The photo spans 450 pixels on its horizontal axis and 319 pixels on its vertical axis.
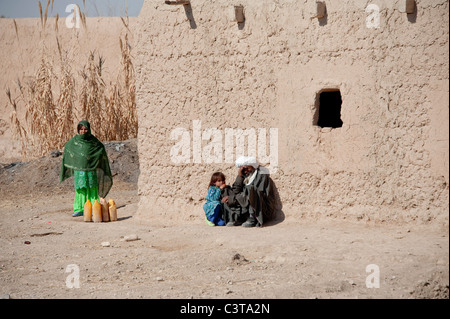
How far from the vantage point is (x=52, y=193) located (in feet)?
37.0

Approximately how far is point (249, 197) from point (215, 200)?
505 millimetres

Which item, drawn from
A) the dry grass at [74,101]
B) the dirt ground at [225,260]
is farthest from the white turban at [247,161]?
the dry grass at [74,101]

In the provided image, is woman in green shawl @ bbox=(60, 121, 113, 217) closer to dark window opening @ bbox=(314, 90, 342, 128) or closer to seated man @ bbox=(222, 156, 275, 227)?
seated man @ bbox=(222, 156, 275, 227)

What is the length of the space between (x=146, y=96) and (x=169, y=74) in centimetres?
41

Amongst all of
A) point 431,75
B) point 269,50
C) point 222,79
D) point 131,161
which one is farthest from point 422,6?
point 131,161

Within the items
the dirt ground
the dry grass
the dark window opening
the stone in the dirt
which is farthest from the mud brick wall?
the dry grass

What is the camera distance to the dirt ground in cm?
493

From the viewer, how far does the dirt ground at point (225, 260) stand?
493 centimetres

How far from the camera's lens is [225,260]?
5.79 meters

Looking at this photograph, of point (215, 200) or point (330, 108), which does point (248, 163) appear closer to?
point (215, 200)

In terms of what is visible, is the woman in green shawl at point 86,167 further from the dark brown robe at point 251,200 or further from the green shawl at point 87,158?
the dark brown robe at point 251,200

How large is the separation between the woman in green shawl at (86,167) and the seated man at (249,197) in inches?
93.4

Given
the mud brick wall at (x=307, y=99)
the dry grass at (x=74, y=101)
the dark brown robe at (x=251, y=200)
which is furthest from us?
the dry grass at (x=74, y=101)

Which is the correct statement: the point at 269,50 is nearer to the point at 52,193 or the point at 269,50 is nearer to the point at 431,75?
the point at 431,75
